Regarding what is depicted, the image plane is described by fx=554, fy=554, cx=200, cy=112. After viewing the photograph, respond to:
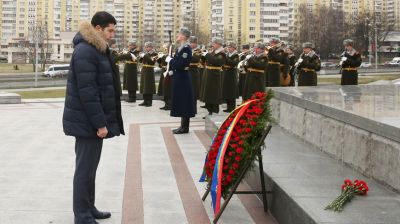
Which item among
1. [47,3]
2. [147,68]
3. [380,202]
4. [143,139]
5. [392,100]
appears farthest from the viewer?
[47,3]

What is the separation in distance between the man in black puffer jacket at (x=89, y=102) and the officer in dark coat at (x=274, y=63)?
9338mm

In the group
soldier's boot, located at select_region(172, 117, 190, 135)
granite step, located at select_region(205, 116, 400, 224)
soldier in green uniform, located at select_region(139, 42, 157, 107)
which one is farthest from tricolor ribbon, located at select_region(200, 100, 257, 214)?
soldier in green uniform, located at select_region(139, 42, 157, 107)

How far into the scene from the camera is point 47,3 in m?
117

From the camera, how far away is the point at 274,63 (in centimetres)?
1371

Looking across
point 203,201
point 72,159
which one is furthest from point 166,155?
point 203,201

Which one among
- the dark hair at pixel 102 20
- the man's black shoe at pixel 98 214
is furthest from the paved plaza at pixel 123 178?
the dark hair at pixel 102 20

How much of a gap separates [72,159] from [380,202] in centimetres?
454

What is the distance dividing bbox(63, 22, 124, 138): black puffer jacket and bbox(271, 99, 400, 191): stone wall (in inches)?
91.5

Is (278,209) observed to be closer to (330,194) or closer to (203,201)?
(330,194)

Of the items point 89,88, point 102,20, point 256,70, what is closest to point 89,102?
point 89,88

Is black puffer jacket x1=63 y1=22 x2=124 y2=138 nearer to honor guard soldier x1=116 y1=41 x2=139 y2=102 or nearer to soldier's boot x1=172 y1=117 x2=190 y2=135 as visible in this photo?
soldier's boot x1=172 y1=117 x2=190 y2=135

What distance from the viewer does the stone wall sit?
15.5 ft

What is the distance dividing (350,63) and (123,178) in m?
7.30

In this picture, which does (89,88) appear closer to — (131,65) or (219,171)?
(219,171)
